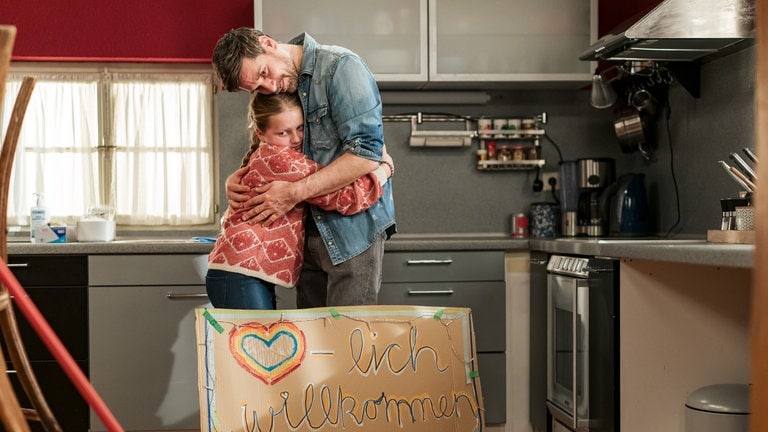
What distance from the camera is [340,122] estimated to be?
71.1 inches

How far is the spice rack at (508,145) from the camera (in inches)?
159

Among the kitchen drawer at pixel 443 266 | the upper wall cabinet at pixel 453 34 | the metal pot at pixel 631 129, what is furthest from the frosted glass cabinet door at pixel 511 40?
the kitchen drawer at pixel 443 266

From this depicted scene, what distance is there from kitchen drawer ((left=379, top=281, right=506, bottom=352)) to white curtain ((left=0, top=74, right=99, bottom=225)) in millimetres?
1600

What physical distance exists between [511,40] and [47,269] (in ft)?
6.96

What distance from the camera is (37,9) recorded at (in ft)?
13.1

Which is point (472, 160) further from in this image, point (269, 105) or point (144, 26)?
point (269, 105)

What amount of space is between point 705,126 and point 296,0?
1731 mm

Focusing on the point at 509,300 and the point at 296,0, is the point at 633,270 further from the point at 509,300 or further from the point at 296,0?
the point at 296,0

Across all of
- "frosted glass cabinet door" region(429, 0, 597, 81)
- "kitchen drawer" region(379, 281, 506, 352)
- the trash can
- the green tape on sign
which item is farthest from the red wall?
the trash can

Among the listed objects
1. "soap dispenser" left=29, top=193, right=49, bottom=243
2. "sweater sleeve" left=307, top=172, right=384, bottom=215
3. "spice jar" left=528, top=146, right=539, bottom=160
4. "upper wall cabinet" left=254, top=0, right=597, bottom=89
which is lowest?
"soap dispenser" left=29, top=193, right=49, bottom=243

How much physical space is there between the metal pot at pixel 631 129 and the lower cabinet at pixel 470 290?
33.4 inches

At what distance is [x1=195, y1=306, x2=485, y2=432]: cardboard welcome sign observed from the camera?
1.59m

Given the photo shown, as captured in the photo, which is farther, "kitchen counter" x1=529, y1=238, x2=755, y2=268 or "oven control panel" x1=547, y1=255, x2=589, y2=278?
"oven control panel" x1=547, y1=255, x2=589, y2=278

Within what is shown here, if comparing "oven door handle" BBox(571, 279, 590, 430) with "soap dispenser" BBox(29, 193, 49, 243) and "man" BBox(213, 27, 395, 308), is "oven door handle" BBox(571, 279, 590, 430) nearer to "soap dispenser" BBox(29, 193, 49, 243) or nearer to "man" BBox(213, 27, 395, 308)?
"man" BBox(213, 27, 395, 308)
